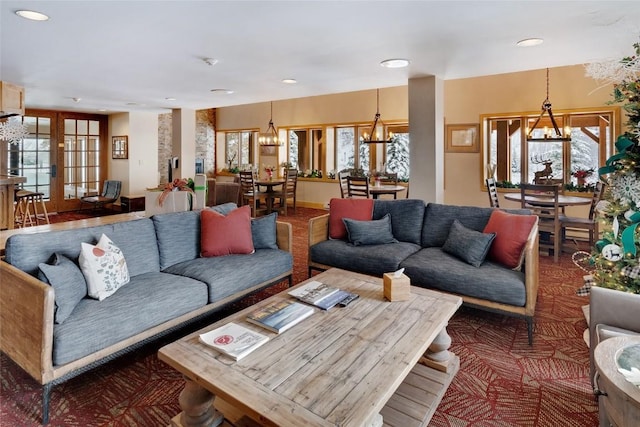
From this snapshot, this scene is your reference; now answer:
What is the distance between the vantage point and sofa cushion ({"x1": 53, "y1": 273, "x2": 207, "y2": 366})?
1946 millimetres

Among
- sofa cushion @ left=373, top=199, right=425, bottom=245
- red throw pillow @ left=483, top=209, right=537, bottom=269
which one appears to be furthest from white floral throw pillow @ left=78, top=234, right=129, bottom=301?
red throw pillow @ left=483, top=209, right=537, bottom=269

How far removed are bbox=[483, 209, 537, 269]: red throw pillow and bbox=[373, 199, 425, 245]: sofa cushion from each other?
0.77 m

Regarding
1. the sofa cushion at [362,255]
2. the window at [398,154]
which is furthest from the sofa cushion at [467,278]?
the window at [398,154]

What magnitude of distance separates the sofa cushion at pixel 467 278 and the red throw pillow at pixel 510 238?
0.08 m

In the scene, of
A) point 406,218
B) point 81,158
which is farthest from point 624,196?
point 81,158

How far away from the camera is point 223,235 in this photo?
324 centimetres

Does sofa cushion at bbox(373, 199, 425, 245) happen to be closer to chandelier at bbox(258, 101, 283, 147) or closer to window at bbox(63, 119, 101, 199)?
chandelier at bbox(258, 101, 283, 147)

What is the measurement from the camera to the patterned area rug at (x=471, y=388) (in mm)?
1937

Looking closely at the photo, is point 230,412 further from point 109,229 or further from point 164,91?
point 164,91

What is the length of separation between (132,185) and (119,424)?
796cm

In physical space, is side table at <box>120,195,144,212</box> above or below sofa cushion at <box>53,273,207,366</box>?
above

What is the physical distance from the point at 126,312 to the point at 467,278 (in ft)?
7.65

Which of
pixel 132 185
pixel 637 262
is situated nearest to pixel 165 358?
pixel 637 262

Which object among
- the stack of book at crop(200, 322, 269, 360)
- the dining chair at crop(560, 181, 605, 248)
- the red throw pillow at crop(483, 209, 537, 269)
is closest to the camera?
the stack of book at crop(200, 322, 269, 360)
